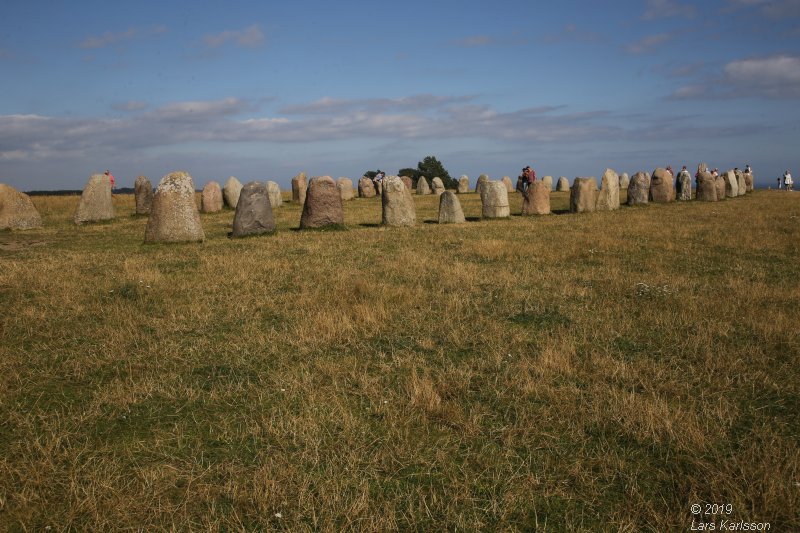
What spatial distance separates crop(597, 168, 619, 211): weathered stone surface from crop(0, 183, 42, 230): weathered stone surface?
72.7 feet

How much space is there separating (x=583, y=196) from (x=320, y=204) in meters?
12.3

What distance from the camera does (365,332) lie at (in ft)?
20.6

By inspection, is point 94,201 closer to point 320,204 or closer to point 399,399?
point 320,204

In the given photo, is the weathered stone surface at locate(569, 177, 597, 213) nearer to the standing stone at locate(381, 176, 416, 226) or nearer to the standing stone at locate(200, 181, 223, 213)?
the standing stone at locate(381, 176, 416, 226)

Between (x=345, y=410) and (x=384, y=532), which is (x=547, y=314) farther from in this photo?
(x=384, y=532)

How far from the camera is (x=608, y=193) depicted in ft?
78.2

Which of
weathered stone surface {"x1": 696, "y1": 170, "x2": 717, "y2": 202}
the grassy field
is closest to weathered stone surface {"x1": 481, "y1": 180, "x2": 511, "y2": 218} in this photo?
the grassy field

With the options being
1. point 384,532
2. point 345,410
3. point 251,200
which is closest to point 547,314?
point 345,410

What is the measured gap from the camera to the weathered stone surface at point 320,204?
16.8 m

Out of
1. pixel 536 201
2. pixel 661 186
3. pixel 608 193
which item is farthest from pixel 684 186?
pixel 536 201

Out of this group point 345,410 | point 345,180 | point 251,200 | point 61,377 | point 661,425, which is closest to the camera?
point 661,425

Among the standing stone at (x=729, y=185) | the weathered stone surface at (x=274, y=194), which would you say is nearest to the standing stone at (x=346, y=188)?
the weathered stone surface at (x=274, y=194)

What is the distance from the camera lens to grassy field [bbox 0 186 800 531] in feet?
10.4

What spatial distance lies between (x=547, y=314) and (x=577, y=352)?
1407mm
